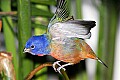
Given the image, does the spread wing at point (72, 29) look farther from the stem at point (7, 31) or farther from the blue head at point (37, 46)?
the stem at point (7, 31)

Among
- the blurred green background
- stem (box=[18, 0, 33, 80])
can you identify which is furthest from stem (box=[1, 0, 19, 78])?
stem (box=[18, 0, 33, 80])

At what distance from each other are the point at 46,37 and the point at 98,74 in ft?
0.81

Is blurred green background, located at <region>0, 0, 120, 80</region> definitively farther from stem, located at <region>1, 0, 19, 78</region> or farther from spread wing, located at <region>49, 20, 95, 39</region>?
spread wing, located at <region>49, 20, 95, 39</region>

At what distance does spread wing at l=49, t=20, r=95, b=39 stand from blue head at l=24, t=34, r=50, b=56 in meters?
0.01

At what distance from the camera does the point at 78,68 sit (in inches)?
19.9

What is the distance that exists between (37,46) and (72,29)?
0.04 metres

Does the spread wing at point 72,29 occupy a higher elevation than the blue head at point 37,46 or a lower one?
higher

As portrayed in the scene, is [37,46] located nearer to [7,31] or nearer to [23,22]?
[23,22]

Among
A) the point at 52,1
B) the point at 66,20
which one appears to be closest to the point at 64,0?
the point at 66,20

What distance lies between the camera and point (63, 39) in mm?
275

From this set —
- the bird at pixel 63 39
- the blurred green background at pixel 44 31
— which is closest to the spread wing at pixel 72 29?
the bird at pixel 63 39

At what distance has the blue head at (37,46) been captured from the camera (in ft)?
0.86

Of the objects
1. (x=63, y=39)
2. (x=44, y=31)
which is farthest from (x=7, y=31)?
(x=63, y=39)

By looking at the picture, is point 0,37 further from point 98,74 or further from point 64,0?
point 64,0
